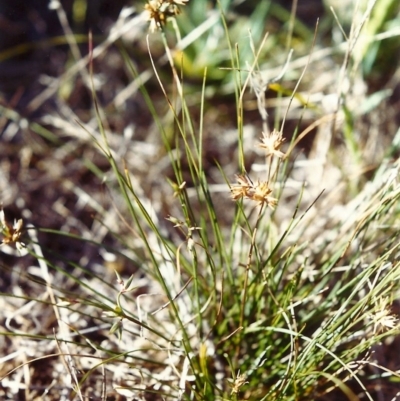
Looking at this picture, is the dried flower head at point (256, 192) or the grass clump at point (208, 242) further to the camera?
the grass clump at point (208, 242)

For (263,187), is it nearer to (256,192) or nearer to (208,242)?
(256,192)

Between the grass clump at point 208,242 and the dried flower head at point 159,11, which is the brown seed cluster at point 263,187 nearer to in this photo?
the grass clump at point 208,242

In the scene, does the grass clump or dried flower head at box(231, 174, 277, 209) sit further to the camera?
the grass clump

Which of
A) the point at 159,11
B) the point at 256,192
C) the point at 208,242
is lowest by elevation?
the point at 256,192

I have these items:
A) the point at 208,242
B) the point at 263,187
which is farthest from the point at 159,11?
the point at 208,242

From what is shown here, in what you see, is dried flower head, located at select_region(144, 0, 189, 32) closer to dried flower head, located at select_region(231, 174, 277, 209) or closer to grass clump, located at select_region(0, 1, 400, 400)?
grass clump, located at select_region(0, 1, 400, 400)

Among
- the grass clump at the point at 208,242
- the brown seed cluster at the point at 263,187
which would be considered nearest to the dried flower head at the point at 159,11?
the grass clump at the point at 208,242

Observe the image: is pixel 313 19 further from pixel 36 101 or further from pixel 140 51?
pixel 36 101

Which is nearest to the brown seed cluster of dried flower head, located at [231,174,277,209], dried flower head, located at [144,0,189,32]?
dried flower head, located at [231,174,277,209]
